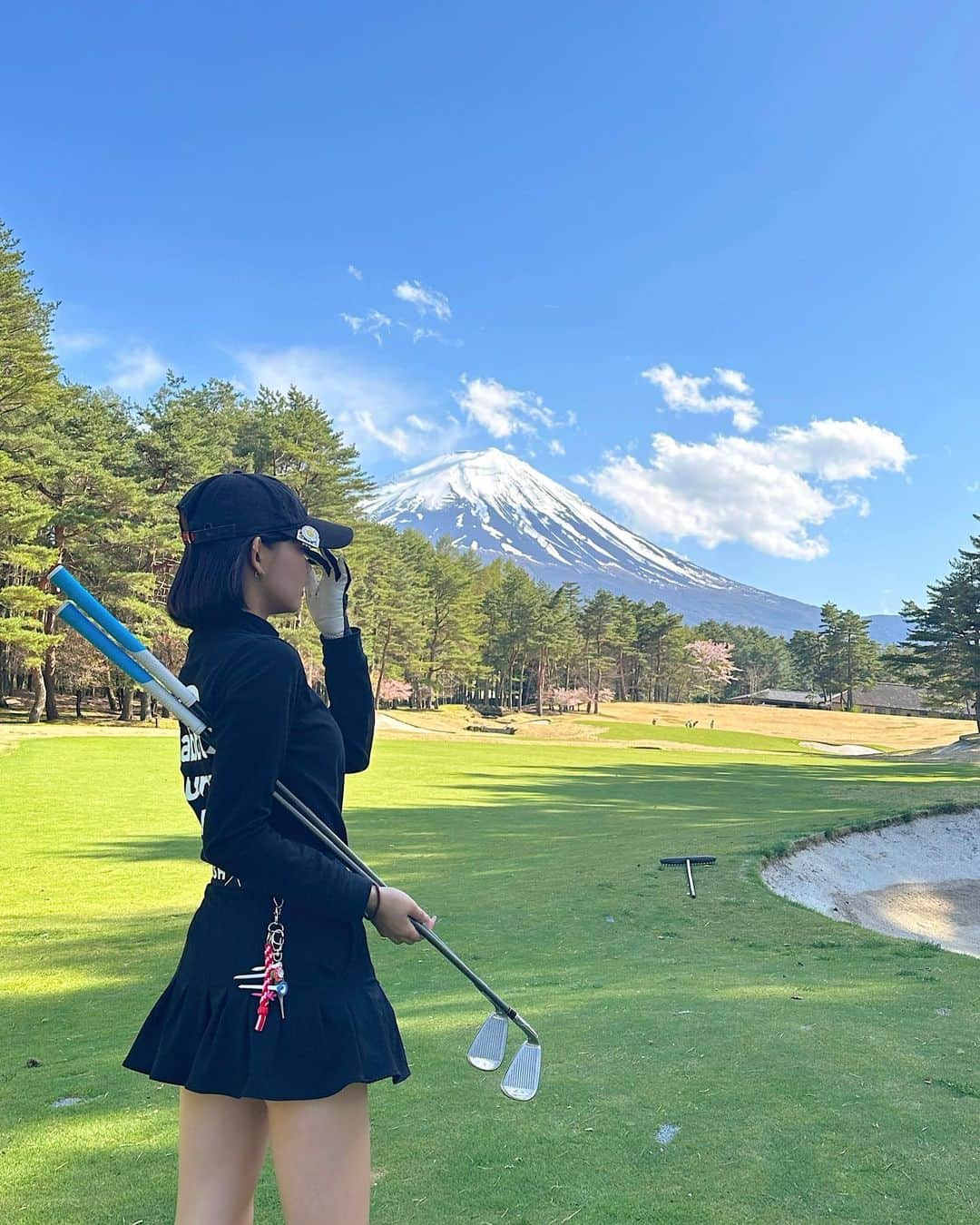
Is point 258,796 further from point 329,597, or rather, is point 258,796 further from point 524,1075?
point 524,1075

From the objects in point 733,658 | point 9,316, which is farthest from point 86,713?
point 733,658

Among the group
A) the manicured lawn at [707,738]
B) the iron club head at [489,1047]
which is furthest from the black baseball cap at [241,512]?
the manicured lawn at [707,738]

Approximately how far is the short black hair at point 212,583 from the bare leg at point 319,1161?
1193 mm

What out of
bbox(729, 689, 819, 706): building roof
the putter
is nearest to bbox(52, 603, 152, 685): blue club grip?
the putter

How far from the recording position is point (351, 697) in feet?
8.86

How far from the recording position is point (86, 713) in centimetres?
5466

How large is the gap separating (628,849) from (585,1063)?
33.4ft

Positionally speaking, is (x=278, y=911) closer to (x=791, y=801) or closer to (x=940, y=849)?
(x=940, y=849)

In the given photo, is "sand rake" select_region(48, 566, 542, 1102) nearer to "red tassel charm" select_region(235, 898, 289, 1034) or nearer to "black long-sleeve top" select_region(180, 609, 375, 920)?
"black long-sleeve top" select_region(180, 609, 375, 920)

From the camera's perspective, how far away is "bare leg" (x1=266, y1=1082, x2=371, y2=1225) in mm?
1980

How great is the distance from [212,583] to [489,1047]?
159 cm

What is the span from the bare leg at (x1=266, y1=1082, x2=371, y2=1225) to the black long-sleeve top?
1.42 feet

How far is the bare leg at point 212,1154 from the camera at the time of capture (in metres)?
2.17

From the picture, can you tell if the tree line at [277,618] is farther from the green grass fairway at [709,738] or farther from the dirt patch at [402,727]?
the green grass fairway at [709,738]
